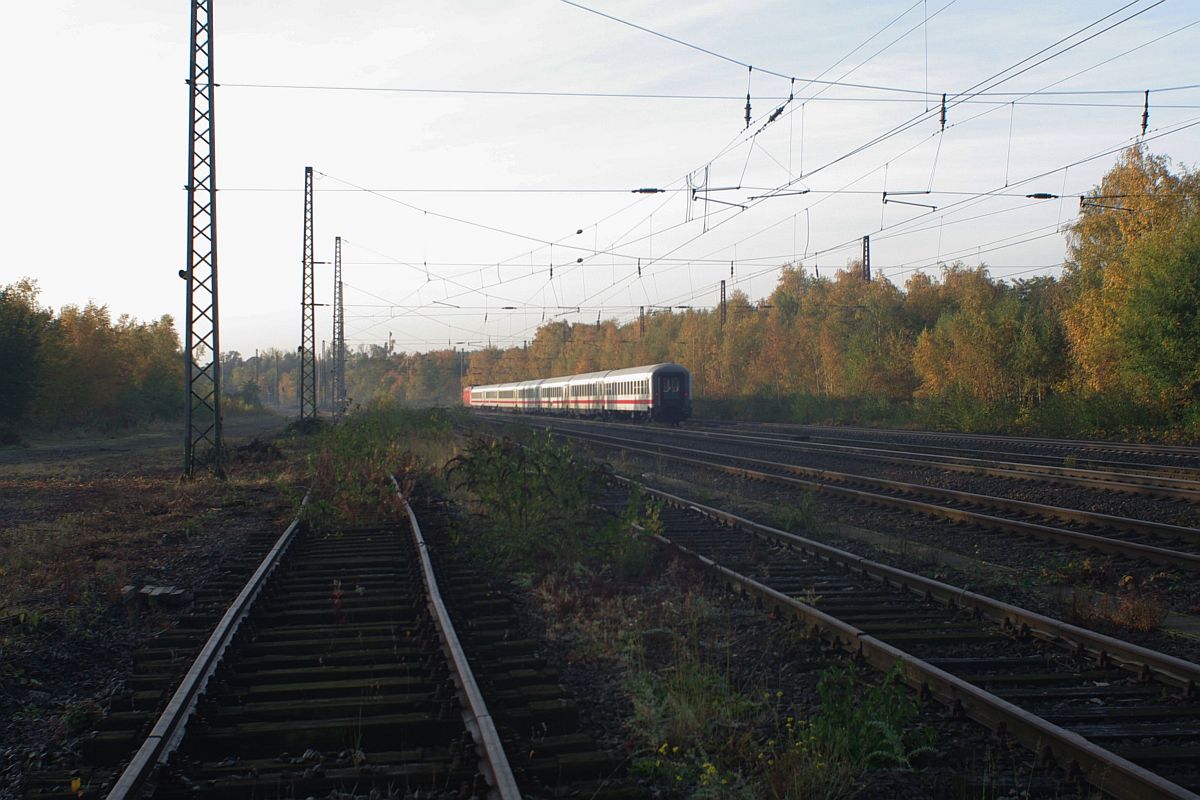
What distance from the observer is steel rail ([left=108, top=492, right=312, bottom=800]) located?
4.05 m

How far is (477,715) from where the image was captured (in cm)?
468

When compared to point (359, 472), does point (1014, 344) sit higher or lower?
higher

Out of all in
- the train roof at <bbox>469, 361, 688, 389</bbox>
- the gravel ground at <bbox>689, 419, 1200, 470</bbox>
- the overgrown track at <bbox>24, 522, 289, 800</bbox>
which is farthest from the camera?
the train roof at <bbox>469, 361, 688, 389</bbox>

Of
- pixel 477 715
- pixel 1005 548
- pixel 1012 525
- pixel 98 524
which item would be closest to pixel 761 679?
pixel 477 715

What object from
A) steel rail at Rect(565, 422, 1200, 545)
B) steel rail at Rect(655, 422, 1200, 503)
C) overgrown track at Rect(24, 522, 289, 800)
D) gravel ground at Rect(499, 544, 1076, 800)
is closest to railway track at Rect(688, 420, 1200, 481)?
steel rail at Rect(655, 422, 1200, 503)

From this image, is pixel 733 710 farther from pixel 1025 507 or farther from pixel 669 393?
pixel 669 393

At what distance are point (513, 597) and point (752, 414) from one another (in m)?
45.6

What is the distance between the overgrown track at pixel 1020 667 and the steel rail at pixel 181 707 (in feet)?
13.3

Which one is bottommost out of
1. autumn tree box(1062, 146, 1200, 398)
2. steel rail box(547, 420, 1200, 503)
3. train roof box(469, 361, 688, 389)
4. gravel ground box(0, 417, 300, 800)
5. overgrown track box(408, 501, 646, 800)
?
gravel ground box(0, 417, 300, 800)

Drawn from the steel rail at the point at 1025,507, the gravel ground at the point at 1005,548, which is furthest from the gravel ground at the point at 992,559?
the steel rail at the point at 1025,507

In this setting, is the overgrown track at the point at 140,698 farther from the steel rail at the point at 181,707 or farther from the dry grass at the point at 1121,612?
the dry grass at the point at 1121,612

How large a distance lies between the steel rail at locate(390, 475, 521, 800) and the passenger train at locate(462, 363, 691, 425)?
3310 centimetres

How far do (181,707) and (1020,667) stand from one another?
504 cm

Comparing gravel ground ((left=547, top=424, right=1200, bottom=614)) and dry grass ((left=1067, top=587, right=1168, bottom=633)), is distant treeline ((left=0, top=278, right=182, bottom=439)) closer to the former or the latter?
gravel ground ((left=547, top=424, right=1200, bottom=614))
